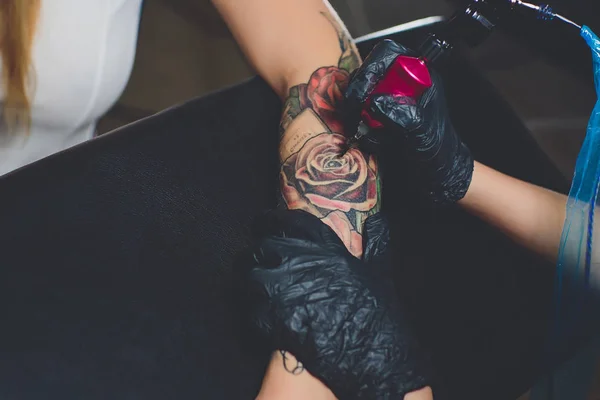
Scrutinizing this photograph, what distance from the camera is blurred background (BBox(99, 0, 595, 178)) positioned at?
5.93 ft

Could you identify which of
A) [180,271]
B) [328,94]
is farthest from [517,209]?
[180,271]

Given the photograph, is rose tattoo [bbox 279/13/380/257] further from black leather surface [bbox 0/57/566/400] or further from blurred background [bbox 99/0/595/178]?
blurred background [bbox 99/0/595/178]

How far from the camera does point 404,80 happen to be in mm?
693

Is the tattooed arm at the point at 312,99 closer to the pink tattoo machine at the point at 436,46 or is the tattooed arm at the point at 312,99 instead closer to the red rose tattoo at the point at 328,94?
the red rose tattoo at the point at 328,94

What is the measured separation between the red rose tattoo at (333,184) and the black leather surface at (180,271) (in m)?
0.07

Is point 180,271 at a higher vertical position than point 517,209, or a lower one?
higher

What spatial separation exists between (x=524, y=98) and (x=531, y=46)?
0.18m

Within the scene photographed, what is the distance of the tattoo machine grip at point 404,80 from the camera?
2.24ft

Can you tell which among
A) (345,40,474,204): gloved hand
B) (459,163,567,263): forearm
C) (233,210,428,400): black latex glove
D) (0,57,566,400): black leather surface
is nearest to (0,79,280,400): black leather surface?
(0,57,566,400): black leather surface

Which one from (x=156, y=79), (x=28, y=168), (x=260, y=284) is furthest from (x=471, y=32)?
(x=156, y=79)

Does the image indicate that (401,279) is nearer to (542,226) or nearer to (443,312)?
(443,312)

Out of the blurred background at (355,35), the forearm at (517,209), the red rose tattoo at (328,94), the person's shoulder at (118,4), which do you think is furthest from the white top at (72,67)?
the blurred background at (355,35)

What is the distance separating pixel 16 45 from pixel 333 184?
0.51 meters

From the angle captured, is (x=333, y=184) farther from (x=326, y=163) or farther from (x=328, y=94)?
(x=328, y=94)
